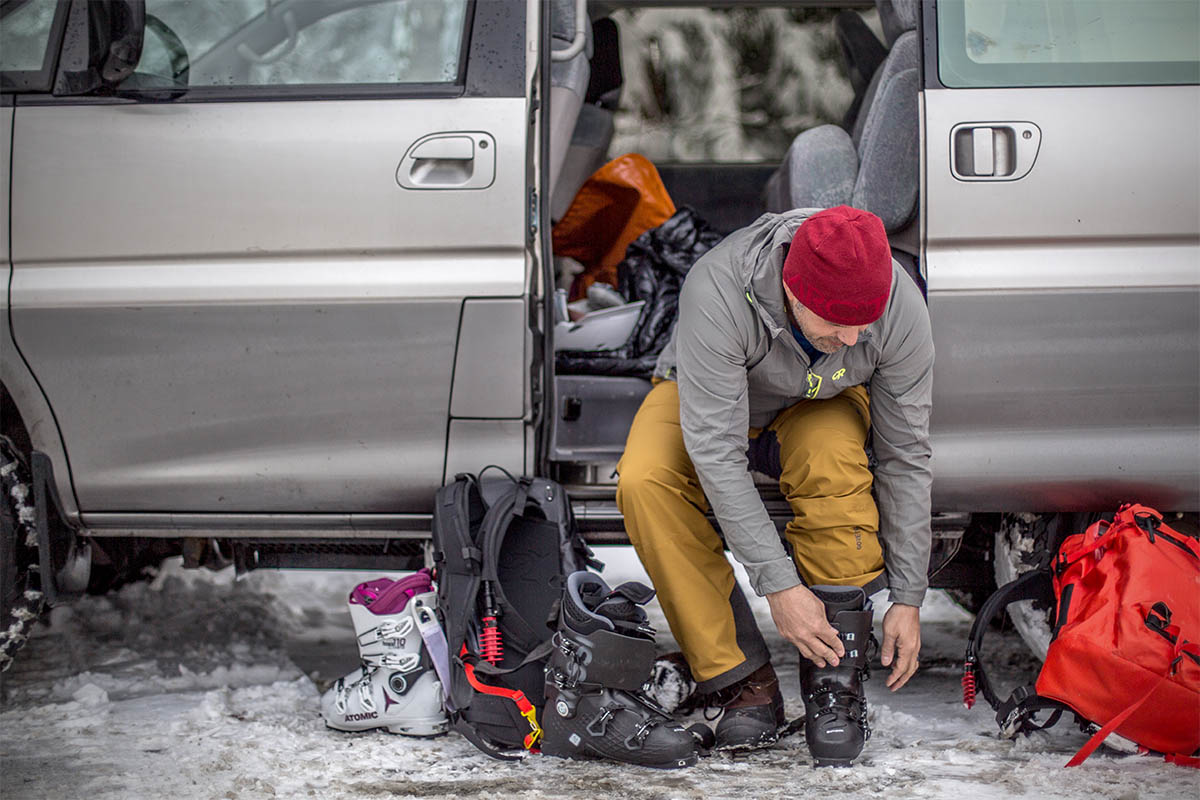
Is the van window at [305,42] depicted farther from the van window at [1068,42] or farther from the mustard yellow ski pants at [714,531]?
the van window at [1068,42]

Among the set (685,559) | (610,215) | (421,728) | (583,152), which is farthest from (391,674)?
(583,152)

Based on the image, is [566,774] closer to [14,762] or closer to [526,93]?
[14,762]

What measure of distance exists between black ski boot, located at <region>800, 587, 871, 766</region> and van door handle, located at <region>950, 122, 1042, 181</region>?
0.95 metres

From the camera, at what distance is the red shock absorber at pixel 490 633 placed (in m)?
2.24

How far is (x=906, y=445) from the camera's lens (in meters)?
2.19

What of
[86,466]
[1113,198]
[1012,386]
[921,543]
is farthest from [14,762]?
[1113,198]

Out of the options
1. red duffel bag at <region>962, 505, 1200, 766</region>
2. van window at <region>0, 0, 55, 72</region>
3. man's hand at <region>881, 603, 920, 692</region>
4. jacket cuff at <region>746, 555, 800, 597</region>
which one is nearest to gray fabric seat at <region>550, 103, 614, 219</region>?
van window at <region>0, 0, 55, 72</region>

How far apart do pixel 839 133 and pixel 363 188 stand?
1.25m

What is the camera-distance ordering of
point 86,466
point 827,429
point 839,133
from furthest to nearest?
point 839,133 → point 86,466 → point 827,429

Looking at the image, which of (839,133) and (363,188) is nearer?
(363,188)

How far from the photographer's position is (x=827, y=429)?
87.4 inches

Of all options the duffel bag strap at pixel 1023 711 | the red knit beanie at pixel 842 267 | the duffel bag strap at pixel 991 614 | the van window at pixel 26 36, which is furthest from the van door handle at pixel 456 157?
the duffel bag strap at pixel 1023 711

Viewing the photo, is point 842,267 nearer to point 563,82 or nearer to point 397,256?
point 397,256

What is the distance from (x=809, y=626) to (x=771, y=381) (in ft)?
1.67
